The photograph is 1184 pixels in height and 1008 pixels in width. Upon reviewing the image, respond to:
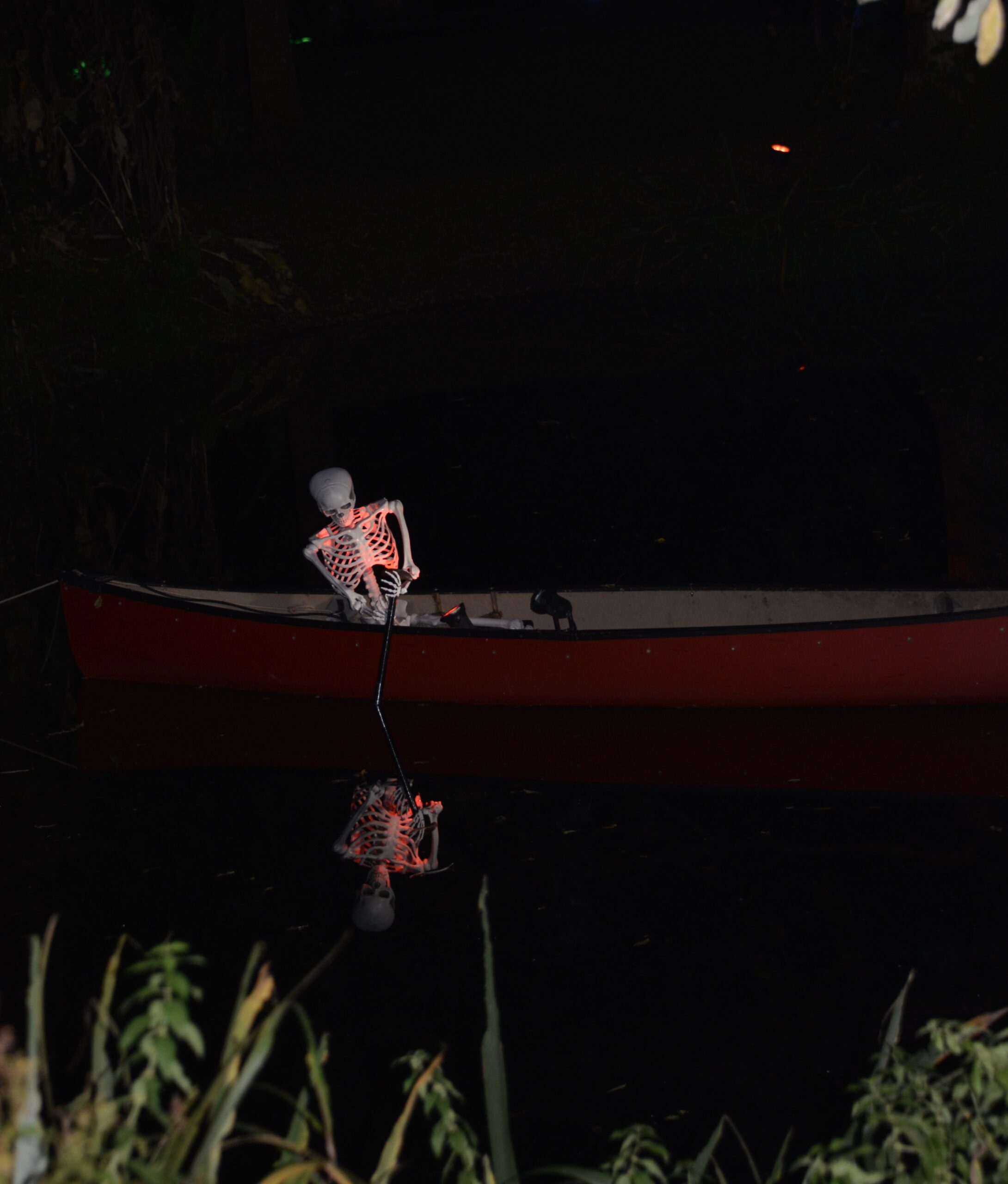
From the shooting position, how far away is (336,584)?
20.6ft

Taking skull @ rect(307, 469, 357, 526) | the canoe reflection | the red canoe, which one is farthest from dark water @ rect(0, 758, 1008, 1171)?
skull @ rect(307, 469, 357, 526)

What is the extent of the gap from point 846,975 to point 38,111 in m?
9.31

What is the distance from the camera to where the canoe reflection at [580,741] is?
221 inches

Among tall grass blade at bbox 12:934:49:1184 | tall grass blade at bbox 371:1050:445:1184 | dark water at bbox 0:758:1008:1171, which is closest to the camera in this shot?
tall grass blade at bbox 12:934:49:1184

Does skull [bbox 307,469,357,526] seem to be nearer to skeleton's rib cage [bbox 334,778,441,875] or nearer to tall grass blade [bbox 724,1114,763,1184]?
skeleton's rib cage [bbox 334,778,441,875]

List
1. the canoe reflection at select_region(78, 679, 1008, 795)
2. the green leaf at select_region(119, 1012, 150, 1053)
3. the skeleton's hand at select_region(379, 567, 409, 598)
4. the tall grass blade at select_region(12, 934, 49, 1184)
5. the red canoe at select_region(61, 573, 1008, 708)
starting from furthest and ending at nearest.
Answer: the skeleton's hand at select_region(379, 567, 409, 598) → the red canoe at select_region(61, 573, 1008, 708) → the canoe reflection at select_region(78, 679, 1008, 795) → the green leaf at select_region(119, 1012, 150, 1053) → the tall grass blade at select_region(12, 934, 49, 1184)

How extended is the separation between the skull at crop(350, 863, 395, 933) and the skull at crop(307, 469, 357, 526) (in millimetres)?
1841

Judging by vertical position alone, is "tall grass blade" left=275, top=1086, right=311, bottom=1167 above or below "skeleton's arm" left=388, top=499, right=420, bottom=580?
below

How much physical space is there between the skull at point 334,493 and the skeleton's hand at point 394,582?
0.42 metres

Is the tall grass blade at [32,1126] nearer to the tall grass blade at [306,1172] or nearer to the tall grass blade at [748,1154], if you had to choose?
the tall grass blade at [306,1172]

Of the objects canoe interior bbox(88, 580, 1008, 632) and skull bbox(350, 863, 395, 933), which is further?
canoe interior bbox(88, 580, 1008, 632)

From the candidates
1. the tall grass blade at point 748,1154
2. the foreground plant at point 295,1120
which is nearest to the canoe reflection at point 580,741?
the tall grass blade at point 748,1154

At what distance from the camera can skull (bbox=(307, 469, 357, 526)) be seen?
19.4ft

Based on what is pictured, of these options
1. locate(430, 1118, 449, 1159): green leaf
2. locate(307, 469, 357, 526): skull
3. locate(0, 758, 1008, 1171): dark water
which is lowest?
locate(430, 1118, 449, 1159): green leaf
